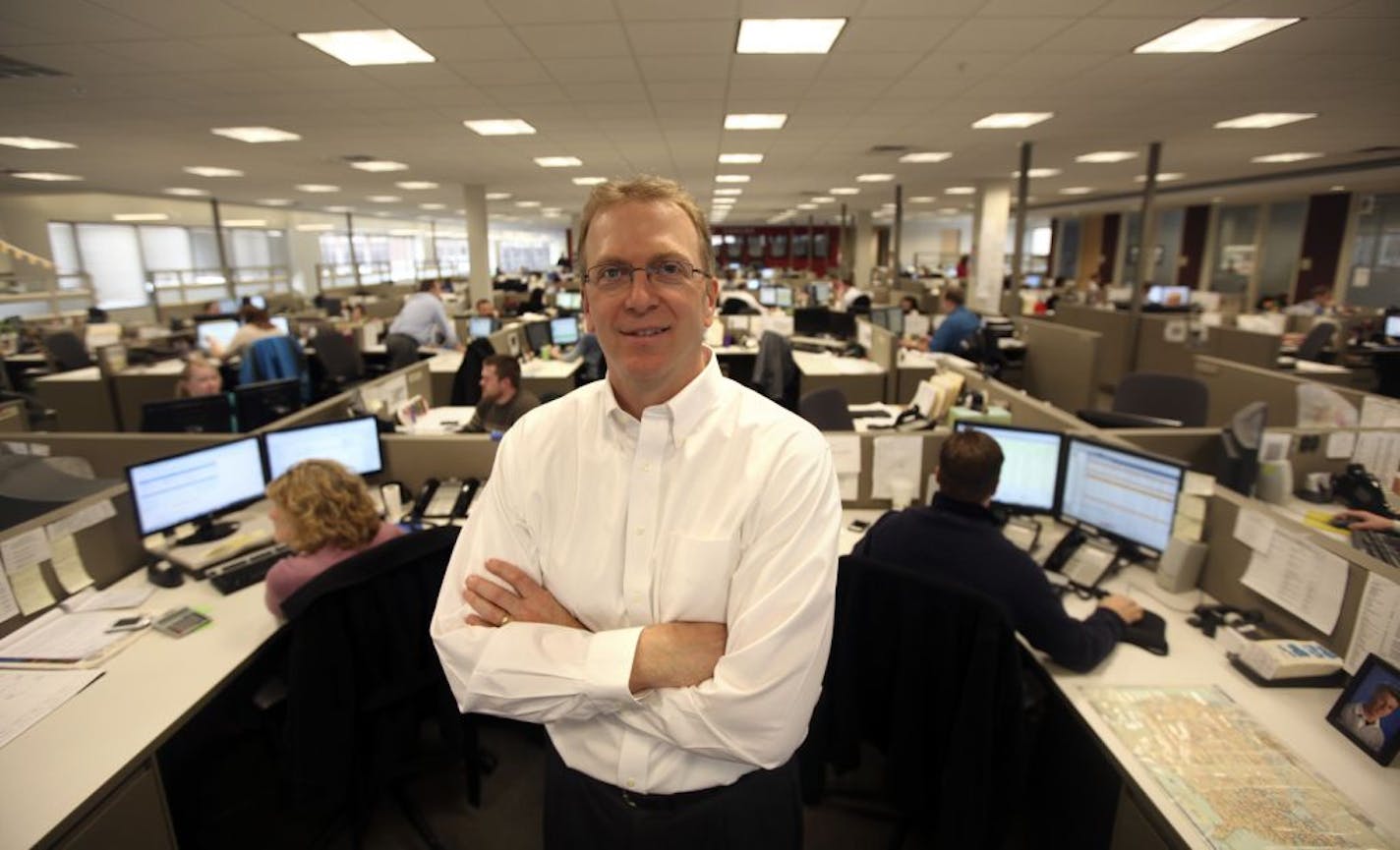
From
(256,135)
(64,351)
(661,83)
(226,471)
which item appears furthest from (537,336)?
(64,351)

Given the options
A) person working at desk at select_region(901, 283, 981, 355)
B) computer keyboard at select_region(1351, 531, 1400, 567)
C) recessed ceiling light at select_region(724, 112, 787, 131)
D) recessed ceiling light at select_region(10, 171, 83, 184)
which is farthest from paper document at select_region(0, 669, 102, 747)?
recessed ceiling light at select_region(10, 171, 83, 184)

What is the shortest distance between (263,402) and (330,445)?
1187mm

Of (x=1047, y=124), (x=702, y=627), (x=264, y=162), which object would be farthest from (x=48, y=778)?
(x=264, y=162)

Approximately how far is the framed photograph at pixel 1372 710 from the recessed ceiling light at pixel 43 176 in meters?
11.4

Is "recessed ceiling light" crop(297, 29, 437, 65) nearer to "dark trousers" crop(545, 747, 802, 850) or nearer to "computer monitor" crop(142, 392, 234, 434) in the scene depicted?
"computer monitor" crop(142, 392, 234, 434)

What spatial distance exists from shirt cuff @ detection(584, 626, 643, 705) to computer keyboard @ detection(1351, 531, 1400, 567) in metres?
2.47

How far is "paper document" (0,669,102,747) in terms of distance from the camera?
158 centimetres

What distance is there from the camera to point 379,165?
7852 mm

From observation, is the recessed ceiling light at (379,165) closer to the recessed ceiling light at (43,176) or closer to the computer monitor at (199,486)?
the recessed ceiling light at (43,176)

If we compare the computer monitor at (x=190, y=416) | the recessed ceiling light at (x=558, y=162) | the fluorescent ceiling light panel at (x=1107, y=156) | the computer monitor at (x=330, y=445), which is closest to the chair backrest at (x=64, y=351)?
the recessed ceiling light at (x=558, y=162)

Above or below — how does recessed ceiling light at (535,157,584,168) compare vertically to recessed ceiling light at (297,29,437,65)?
above

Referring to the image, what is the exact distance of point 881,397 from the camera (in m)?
5.94

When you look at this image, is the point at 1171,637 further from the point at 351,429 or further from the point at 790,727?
the point at 351,429

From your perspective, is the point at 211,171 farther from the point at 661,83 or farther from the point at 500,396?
the point at 500,396
